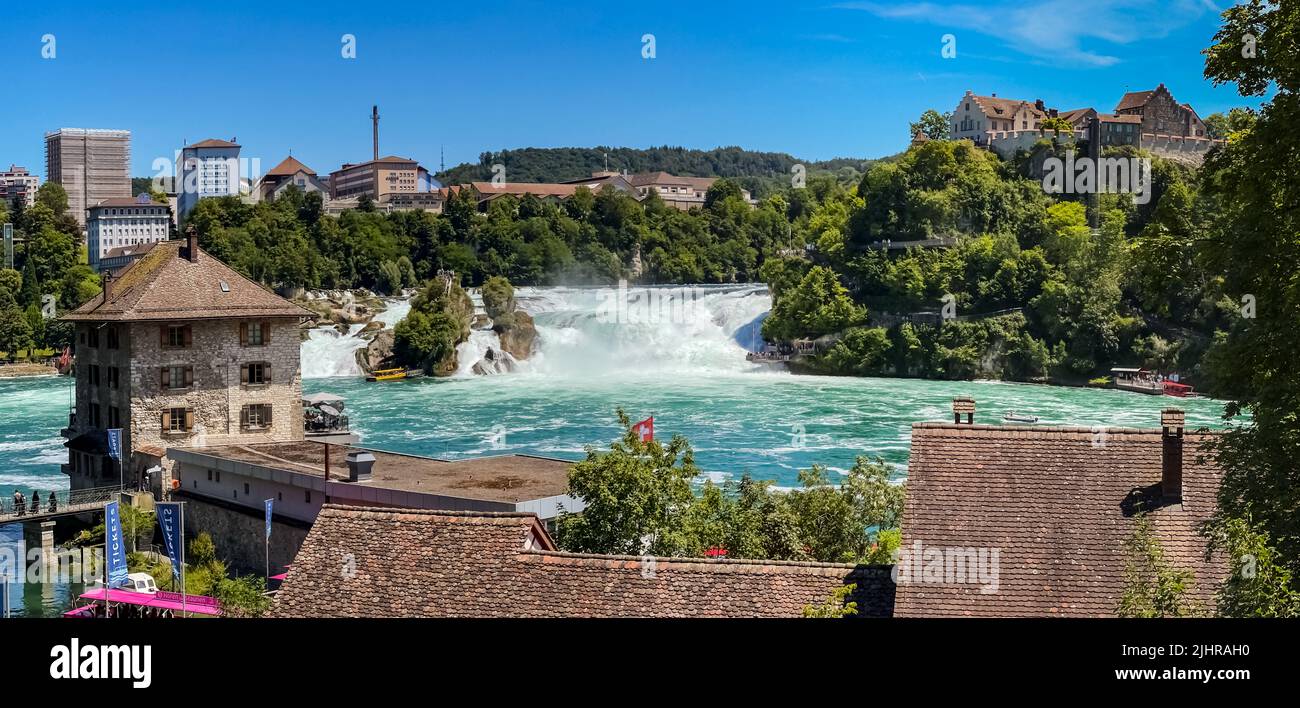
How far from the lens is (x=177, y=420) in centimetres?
3491

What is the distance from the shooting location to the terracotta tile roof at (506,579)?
11.2 m

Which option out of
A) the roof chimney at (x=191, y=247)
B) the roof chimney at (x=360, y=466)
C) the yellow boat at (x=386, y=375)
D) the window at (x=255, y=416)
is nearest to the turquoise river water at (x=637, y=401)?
the yellow boat at (x=386, y=375)

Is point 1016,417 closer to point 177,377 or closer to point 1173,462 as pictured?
point 177,377

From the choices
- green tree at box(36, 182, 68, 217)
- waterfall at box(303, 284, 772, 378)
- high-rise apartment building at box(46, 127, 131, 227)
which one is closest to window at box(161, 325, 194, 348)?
waterfall at box(303, 284, 772, 378)

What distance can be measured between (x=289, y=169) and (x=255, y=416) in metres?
136

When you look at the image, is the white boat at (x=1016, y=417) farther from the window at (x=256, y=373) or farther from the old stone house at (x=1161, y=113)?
the old stone house at (x=1161, y=113)

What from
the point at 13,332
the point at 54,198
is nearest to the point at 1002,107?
the point at 13,332

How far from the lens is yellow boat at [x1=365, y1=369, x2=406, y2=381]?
251 feet

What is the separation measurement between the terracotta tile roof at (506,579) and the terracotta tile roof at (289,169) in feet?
515

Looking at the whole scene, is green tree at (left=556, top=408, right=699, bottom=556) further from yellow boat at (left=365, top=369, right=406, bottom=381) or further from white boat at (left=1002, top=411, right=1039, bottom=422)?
yellow boat at (left=365, top=369, right=406, bottom=381)

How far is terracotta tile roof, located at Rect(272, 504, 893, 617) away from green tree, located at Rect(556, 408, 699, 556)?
222 inches

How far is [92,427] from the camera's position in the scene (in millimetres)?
36094

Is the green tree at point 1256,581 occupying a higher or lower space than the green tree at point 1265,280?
lower
